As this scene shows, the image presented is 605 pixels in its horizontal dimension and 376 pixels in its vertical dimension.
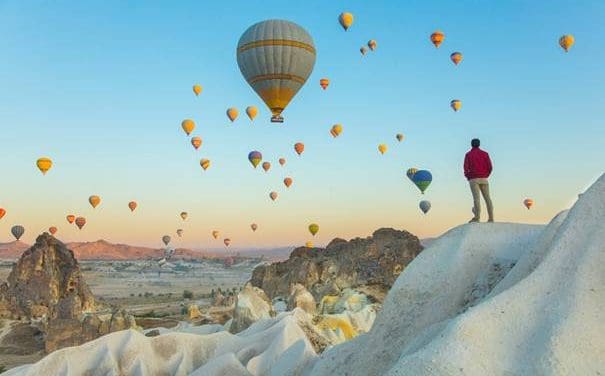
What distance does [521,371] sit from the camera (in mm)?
6156

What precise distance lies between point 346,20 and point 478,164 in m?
48.7

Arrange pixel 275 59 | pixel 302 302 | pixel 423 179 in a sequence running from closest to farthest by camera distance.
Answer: pixel 302 302 < pixel 275 59 < pixel 423 179

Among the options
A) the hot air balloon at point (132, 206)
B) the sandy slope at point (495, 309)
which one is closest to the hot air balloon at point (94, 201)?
the hot air balloon at point (132, 206)

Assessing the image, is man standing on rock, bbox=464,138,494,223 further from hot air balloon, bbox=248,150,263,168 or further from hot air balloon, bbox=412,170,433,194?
hot air balloon, bbox=248,150,263,168

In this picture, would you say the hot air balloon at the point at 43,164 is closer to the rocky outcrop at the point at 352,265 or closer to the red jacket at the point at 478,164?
the rocky outcrop at the point at 352,265

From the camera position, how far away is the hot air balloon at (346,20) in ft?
187

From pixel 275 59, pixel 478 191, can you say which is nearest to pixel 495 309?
pixel 478 191

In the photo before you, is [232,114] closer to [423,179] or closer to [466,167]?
[423,179]

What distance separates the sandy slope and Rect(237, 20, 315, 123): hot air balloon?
2912 cm

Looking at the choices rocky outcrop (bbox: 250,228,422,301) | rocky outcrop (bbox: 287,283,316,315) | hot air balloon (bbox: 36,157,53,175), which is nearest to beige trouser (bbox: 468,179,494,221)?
rocky outcrop (bbox: 287,283,316,315)

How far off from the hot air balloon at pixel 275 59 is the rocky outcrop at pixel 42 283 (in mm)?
28513

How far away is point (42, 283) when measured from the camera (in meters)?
57.8

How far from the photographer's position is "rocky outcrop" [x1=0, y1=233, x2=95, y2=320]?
185ft

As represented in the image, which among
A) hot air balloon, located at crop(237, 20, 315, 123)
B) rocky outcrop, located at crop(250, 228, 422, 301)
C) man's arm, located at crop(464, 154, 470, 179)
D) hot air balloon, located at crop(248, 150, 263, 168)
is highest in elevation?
hot air balloon, located at crop(237, 20, 315, 123)
